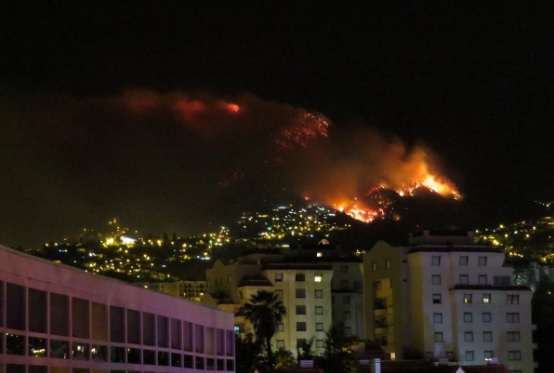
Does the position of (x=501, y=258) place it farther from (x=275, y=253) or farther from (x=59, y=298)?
(x=59, y=298)

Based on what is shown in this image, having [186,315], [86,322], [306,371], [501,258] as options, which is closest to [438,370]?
[306,371]

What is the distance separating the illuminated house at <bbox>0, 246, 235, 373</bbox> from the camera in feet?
74.9

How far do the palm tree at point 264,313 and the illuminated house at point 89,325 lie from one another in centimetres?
5691

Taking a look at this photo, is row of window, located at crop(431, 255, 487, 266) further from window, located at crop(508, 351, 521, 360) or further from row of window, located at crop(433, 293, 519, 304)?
window, located at crop(508, 351, 521, 360)

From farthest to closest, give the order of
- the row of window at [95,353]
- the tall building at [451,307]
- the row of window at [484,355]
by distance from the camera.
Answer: the tall building at [451,307] → the row of window at [484,355] → the row of window at [95,353]

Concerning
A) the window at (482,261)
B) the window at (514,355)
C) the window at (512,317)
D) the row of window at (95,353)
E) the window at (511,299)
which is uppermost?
the window at (482,261)

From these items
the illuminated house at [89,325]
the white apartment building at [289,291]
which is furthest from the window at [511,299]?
the illuminated house at [89,325]

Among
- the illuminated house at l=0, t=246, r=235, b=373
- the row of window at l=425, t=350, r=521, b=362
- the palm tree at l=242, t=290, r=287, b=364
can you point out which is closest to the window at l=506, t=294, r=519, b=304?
the row of window at l=425, t=350, r=521, b=362

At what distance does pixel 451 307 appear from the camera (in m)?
92.4

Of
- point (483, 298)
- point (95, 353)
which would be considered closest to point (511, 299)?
point (483, 298)

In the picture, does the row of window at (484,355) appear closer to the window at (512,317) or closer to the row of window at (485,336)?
the row of window at (485,336)

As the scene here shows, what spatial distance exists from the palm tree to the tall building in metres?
7.24

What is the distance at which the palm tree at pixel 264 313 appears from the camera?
9125cm

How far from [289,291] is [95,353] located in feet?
239
